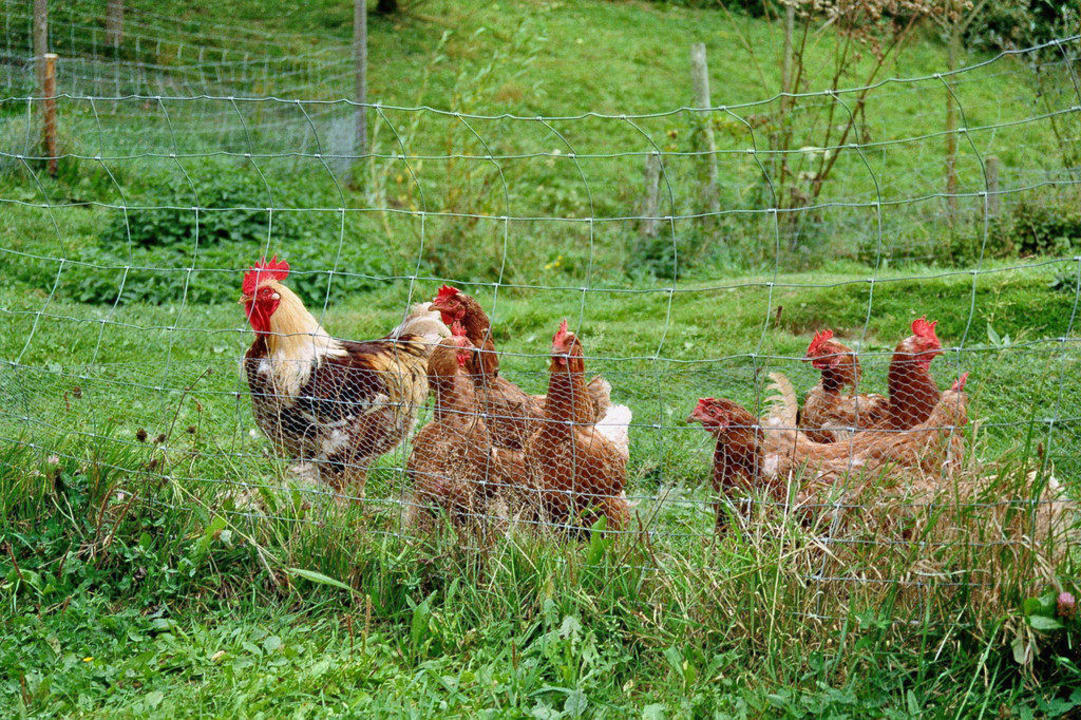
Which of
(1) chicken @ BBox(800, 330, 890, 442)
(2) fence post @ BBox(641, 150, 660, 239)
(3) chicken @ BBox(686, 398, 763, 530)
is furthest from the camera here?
(2) fence post @ BBox(641, 150, 660, 239)

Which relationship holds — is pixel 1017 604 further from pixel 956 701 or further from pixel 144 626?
pixel 144 626

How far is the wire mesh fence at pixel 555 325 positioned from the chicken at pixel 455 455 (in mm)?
14

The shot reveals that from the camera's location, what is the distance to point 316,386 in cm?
446

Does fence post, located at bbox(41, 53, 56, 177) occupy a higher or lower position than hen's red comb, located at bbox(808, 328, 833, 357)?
Answer: higher

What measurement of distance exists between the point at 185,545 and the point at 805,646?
7.26ft

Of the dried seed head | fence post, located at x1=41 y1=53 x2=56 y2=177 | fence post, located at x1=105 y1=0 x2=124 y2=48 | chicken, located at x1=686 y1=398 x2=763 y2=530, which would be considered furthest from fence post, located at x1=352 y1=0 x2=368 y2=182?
the dried seed head

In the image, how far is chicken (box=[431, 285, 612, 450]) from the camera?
4207mm

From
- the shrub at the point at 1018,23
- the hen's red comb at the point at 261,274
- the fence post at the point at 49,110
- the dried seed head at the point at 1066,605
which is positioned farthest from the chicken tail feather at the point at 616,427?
the shrub at the point at 1018,23

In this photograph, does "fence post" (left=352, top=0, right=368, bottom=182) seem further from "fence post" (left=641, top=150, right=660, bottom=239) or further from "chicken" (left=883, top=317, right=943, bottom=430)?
"chicken" (left=883, top=317, right=943, bottom=430)

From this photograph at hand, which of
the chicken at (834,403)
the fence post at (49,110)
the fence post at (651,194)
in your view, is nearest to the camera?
the chicken at (834,403)

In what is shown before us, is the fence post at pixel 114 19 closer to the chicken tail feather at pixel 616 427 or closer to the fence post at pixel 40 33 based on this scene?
the fence post at pixel 40 33

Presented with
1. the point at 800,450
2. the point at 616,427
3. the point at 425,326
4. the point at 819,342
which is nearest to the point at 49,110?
the point at 425,326

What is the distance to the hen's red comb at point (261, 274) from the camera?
15.0ft

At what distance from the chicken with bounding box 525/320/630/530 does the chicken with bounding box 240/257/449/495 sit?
68 cm
